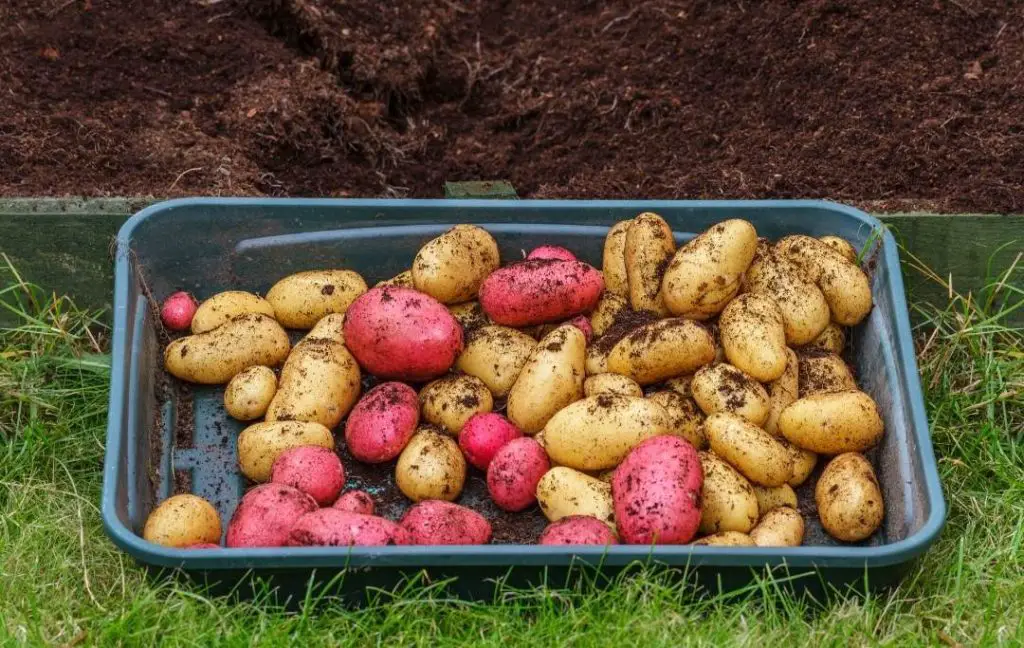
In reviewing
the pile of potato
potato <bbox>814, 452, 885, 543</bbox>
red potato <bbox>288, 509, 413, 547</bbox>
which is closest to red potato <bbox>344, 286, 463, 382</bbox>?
the pile of potato

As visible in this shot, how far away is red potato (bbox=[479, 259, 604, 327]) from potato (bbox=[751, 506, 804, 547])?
2.07 feet

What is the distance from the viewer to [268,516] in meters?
2.37

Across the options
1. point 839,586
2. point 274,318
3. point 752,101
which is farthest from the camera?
point 752,101

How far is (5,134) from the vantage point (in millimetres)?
3379

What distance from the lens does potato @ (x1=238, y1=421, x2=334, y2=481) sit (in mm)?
2604

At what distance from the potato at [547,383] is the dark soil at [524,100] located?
2.73ft

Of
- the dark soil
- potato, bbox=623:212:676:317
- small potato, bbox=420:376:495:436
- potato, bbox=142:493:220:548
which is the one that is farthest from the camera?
the dark soil

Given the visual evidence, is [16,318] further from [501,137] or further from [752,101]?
[752,101]

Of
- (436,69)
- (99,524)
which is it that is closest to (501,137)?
(436,69)

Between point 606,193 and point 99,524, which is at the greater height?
point 606,193

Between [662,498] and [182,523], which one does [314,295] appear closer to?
[182,523]

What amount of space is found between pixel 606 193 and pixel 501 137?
0.49m

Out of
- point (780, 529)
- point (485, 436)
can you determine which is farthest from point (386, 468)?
point (780, 529)

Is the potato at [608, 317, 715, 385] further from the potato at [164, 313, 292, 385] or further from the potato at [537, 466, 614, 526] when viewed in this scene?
the potato at [164, 313, 292, 385]
